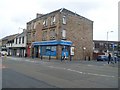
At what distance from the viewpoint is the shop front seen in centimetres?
4456

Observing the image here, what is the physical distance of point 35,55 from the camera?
53844 mm

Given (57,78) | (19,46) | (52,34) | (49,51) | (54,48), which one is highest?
(52,34)

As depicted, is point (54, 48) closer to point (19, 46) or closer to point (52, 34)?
point (52, 34)

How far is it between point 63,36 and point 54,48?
301 cm

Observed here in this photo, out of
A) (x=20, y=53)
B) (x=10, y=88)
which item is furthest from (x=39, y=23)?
(x=10, y=88)

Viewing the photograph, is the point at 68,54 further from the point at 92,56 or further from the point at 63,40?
the point at 92,56

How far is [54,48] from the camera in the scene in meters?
46.0

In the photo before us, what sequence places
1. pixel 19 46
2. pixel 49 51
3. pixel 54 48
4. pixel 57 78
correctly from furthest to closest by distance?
1. pixel 19 46
2. pixel 49 51
3. pixel 54 48
4. pixel 57 78

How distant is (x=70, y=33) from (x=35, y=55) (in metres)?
11.3

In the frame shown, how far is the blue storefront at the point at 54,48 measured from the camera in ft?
146

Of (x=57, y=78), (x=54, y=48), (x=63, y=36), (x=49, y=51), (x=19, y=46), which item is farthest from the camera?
(x=19, y=46)

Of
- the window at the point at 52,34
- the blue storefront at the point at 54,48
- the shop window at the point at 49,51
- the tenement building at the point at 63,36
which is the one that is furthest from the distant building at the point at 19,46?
the window at the point at 52,34

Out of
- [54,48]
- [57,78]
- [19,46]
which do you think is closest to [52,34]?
[54,48]

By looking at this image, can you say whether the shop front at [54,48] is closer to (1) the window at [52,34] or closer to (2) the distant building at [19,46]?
(1) the window at [52,34]
